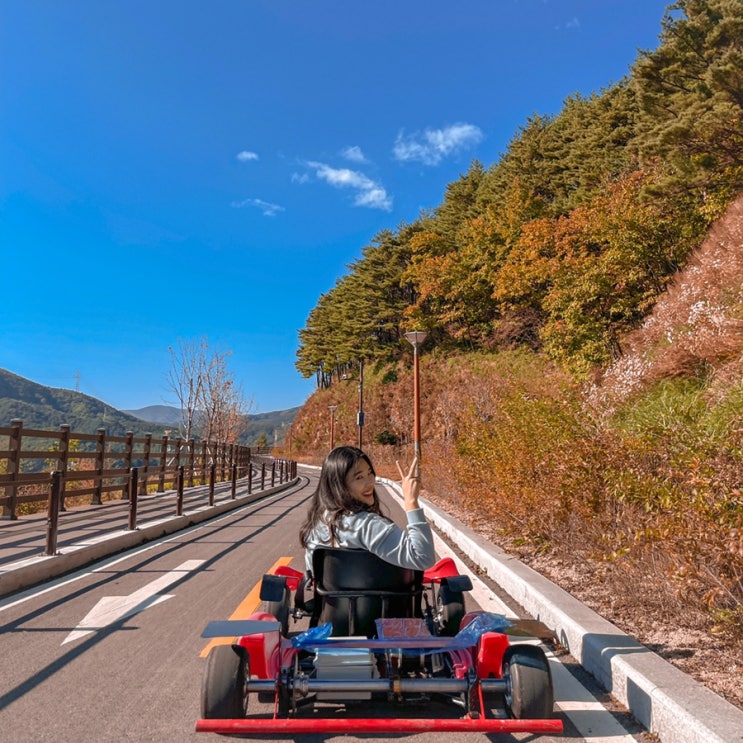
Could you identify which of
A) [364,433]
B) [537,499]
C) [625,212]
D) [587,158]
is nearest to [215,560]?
[537,499]

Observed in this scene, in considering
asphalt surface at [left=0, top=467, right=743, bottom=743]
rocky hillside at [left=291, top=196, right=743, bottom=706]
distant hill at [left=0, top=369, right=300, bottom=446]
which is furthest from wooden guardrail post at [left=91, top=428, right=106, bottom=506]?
distant hill at [left=0, top=369, right=300, bottom=446]

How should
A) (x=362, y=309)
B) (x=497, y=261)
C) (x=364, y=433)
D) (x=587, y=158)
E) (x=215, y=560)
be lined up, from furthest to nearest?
(x=362, y=309) → (x=364, y=433) → (x=497, y=261) → (x=587, y=158) → (x=215, y=560)

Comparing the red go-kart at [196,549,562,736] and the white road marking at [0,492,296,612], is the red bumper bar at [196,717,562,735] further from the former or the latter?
the white road marking at [0,492,296,612]

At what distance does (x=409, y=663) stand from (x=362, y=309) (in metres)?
64.7

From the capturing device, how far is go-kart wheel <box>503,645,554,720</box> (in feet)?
8.88

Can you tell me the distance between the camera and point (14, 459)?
1116 cm

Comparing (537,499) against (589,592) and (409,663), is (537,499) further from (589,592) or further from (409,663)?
(409,663)

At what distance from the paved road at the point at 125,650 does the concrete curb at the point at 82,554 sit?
207mm

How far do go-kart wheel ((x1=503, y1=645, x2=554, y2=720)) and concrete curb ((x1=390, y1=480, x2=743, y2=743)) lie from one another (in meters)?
0.58

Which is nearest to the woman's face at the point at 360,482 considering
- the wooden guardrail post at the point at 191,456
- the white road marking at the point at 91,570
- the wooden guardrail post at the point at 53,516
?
the white road marking at the point at 91,570

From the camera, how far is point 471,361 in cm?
5334

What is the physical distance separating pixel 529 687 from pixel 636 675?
31.8 inches

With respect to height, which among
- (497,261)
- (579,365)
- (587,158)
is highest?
(587,158)

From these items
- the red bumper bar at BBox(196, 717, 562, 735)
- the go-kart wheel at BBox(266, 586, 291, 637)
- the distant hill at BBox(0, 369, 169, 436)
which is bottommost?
the red bumper bar at BBox(196, 717, 562, 735)
